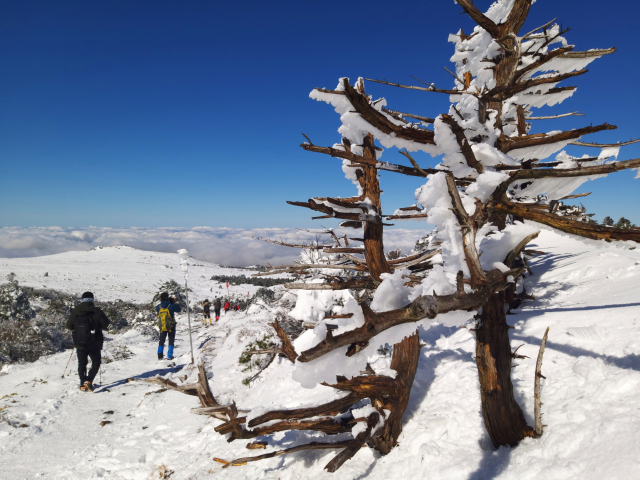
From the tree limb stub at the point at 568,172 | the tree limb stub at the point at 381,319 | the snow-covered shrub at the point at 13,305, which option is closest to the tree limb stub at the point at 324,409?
the tree limb stub at the point at 381,319

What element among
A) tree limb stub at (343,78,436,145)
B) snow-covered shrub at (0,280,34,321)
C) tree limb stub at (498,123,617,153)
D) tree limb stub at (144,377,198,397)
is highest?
tree limb stub at (343,78,436,145)

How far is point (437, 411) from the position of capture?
3.21 meters

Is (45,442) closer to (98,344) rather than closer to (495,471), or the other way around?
(98,344)

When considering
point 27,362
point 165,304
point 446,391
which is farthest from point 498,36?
point 27,362

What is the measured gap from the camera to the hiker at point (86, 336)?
666 centimetres

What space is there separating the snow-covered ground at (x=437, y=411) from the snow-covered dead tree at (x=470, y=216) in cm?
31

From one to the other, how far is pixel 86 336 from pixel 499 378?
26.1 ft

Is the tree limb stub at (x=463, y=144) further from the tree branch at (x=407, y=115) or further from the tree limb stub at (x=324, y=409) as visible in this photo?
the tree limb stub at (x=324, y=409)

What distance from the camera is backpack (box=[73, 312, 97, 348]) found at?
6680 millimetres

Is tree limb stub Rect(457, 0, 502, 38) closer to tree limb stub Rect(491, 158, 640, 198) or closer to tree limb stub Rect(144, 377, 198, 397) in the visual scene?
tree limb stub Rect(491, 158, 640, 198)

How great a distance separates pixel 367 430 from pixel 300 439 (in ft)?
3.30

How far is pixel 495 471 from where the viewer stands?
2.23 meters

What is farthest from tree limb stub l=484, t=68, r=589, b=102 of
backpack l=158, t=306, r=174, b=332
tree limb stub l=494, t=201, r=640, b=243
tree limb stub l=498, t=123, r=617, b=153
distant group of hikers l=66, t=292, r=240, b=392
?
backpack l=158, t=306, r=174, b=332

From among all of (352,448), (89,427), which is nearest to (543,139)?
(352,448)
